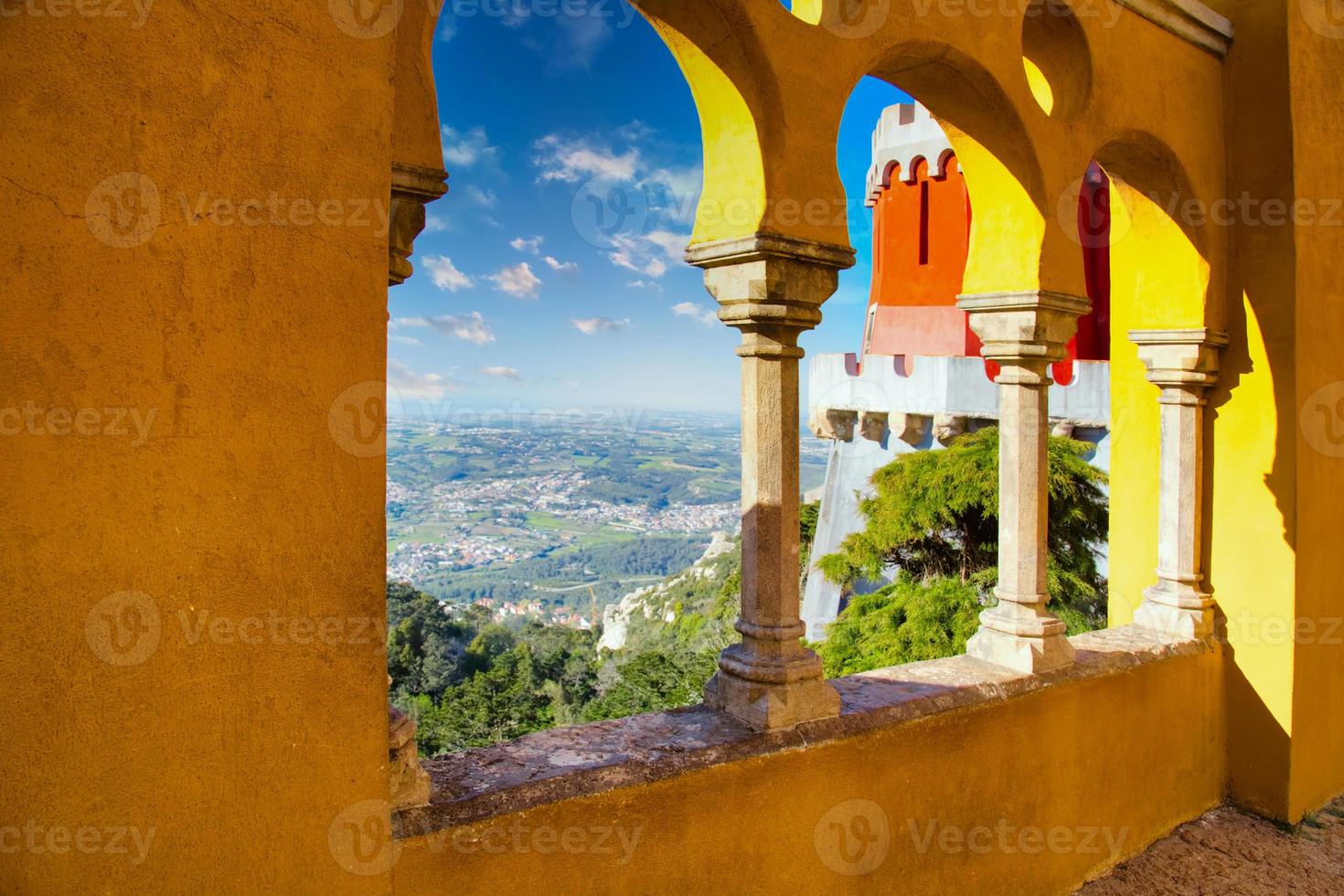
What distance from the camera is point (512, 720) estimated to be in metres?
9.65

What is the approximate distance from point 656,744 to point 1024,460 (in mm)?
2159

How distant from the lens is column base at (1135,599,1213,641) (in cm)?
486

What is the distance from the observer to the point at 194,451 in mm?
1958

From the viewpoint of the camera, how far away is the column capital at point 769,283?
3.00 metres

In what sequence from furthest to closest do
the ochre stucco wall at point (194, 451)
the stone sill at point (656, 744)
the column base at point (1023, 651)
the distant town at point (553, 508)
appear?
the distant town at point (553, 508)
the column base at point (1023, 651)
the stone sill at point (656, 744)
the ochre stucco wall at point (194, 451)

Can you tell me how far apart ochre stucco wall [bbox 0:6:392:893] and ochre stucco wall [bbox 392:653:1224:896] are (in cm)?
49

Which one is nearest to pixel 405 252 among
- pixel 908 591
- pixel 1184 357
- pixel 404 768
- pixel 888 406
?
pixel 404 768

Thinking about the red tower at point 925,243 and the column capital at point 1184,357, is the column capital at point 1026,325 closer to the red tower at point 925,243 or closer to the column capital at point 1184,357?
the column capital at point 1184,357

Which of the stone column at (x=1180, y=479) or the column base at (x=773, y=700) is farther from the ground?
the stone column at (x=1180, y=479)

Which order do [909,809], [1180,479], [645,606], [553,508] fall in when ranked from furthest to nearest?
[553,508] → [645,606] → [1180,479] → [909,809]

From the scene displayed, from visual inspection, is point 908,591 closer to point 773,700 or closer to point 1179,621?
point 1179,621

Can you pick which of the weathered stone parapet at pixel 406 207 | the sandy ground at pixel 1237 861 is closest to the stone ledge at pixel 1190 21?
the weathered stone parapet at pixel 406 207

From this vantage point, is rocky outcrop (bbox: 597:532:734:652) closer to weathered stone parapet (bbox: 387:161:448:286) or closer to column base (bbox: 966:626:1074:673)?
column base (bbox: 966:626:1074:673)

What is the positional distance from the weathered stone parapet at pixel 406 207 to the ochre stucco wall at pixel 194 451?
132 mm
